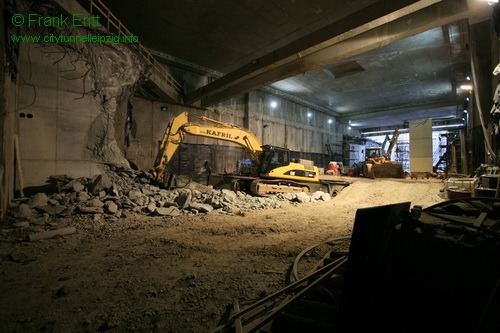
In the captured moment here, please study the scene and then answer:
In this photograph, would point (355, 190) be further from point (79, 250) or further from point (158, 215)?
point (79, 250)

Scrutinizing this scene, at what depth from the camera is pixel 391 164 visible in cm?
1328

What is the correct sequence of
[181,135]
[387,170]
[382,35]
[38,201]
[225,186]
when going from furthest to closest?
[387,170], [225,186], [181,135], [382,35], [38,201]

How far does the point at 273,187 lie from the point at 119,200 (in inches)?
232

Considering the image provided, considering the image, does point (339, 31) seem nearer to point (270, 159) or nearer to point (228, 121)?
point (270, 159)

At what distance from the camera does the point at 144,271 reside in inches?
117

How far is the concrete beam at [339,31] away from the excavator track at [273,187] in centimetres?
461

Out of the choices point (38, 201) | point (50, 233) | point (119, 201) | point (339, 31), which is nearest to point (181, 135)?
point (119, 201)

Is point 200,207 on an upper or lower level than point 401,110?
lower

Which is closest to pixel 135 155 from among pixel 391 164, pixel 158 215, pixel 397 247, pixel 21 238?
pixel 158 215

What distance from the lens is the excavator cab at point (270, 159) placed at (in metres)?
9.75

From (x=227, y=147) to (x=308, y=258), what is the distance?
1205 centimetres

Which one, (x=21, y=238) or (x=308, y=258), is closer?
(x=308, y=258)

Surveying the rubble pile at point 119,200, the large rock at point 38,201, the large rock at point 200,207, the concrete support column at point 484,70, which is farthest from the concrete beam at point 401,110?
the large rock at point 38,201

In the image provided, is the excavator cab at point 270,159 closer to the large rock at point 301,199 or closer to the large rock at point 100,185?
the large rock at point 301,199
